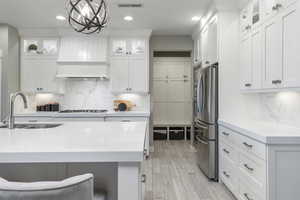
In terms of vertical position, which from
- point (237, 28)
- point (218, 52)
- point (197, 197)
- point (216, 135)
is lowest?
point (197, 197)

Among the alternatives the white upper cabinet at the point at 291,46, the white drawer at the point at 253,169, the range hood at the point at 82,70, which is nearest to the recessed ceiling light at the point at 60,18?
the range hood at the point at 82,70

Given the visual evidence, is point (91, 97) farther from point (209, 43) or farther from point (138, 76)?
point (209, 43)

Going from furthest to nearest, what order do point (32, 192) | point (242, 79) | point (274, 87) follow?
point (242, 79) → point (274, 87) → point (32, 192)

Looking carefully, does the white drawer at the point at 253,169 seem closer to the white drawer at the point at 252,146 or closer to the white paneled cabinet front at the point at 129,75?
the white drawer at the point at 252,146

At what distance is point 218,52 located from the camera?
326 centimetres

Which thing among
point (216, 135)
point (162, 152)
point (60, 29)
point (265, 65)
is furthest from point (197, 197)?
point (60, 29)

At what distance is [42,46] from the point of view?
4.70 meters

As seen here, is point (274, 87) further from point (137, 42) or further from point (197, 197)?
point (137, 42)

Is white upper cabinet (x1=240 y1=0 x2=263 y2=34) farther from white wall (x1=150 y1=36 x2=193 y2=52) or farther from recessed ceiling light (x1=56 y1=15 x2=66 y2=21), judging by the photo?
recessed ceiling light (x1=56 y1=15 x2=66 y2=21)

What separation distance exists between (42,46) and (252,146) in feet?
14.4

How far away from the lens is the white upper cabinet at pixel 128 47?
4.68m

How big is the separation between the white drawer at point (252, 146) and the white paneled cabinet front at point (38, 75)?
3.75 m

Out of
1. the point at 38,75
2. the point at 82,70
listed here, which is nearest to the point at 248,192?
the point at 82,70

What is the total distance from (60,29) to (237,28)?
3.34 m
